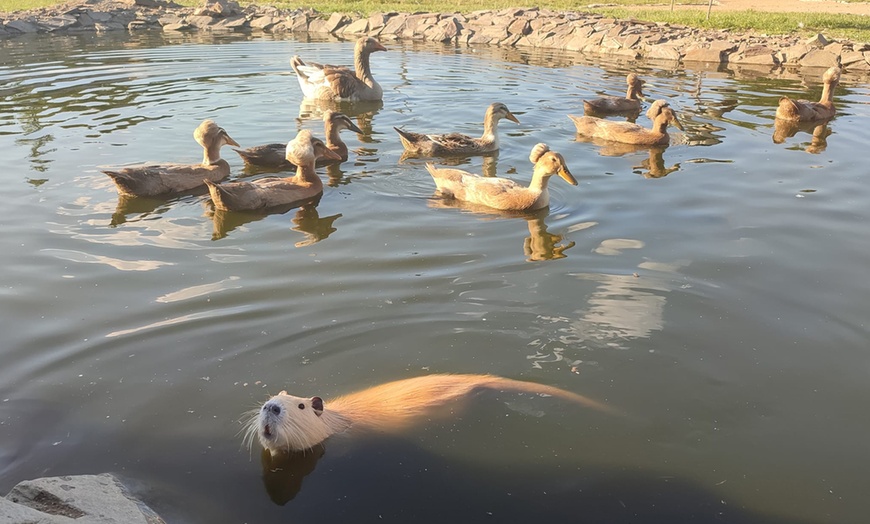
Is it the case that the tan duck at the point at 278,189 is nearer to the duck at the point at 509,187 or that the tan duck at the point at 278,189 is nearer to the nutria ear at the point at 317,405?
the duck at the point at 509,187

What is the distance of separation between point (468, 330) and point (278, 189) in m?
4.00

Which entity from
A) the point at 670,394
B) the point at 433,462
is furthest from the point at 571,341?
the point at 433,462

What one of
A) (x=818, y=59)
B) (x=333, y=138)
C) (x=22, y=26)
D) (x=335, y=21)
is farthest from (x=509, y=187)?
(x=22, y=26)

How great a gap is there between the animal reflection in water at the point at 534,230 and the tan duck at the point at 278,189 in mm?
1596

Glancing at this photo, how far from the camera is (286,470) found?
14.3ft

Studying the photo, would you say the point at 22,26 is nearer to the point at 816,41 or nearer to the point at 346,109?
the point at 346,109

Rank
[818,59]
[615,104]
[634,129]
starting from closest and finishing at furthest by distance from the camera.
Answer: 1. [634,129]
2. [615,104]
3. [818,59]

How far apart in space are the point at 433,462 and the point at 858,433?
265 cm

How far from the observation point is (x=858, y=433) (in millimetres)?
4574

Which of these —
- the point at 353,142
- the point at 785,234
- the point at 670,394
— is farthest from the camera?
the point at 353,142

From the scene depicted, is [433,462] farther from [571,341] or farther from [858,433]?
[858,433]

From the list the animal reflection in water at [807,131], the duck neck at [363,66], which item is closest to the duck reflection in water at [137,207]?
the duck neck at [363,66]

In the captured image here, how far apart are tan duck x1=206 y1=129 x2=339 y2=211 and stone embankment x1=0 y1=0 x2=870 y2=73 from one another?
15581 mm

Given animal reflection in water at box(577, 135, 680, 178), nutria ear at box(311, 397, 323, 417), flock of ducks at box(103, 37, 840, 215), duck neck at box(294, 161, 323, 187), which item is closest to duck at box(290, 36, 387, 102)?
flock of ducks at box(103, 37, 840, 215)
